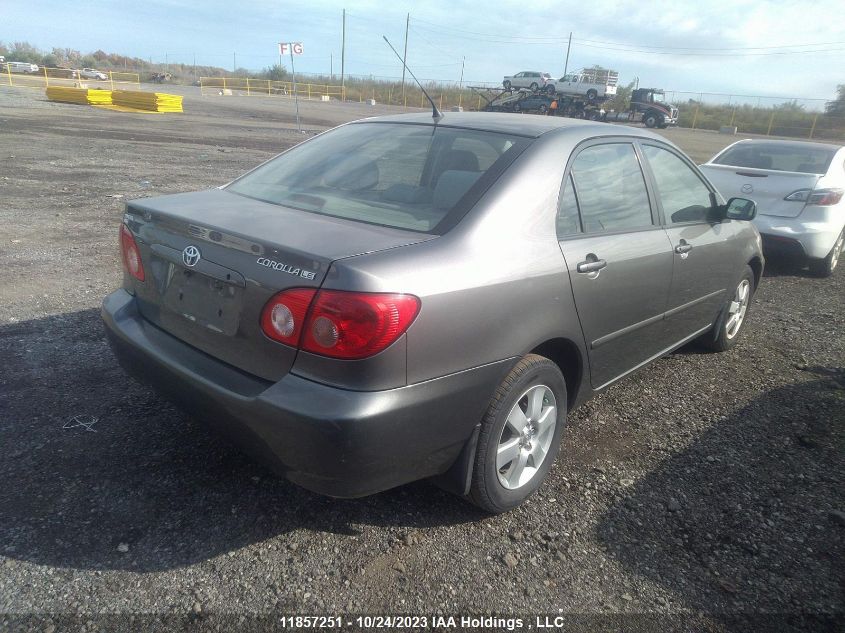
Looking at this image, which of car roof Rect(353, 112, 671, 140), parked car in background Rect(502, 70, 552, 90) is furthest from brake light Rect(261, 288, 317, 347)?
parked car in background Rect(502, 70, 552, 90)

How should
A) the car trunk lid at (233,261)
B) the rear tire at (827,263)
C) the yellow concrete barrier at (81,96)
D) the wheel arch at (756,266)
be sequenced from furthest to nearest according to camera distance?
the yellow concrete barrier at (81,96) < the rear tire at (827,263) < the wheel arch at (756,266) < the car trunk lid at (233,261)

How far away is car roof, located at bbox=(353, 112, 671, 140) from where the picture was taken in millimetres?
3025

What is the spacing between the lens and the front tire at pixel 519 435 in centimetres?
251

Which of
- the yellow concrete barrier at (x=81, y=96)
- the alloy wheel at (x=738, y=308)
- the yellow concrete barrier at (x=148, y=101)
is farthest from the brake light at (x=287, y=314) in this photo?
the yellow concrete barrier at (x=81, y=96)

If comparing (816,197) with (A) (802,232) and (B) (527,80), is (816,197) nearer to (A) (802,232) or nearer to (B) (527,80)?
(A) (802,232)

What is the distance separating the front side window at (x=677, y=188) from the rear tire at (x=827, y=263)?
4056 mm

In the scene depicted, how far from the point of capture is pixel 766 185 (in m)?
7.12

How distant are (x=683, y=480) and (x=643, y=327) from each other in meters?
0.82

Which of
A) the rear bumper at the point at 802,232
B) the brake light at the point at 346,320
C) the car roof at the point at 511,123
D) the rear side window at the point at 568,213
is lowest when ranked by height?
the rear bumper at the point at 802,232

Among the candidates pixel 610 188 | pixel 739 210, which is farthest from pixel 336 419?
pixel 739 210

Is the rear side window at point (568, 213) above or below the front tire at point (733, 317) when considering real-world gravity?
above

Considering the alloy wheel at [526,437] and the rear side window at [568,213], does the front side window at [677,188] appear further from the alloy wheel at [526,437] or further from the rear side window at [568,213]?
the alloy wheel at [526,437]

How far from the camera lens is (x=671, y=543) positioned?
2645 mm

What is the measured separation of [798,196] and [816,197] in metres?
0.18
